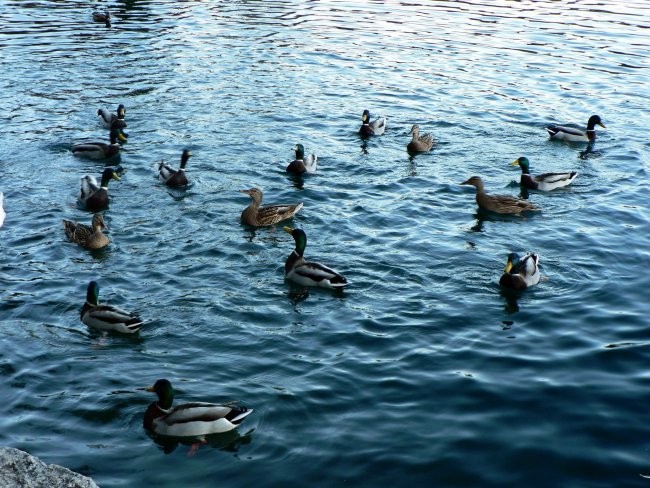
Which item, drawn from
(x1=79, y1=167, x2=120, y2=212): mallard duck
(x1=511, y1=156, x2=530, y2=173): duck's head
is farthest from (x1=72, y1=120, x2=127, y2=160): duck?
(x1=511, y1=156, x2=530, y2=173): duck's head

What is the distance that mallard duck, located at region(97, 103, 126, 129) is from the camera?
22.7 m

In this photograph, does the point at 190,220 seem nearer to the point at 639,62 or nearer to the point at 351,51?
the point at 351,51

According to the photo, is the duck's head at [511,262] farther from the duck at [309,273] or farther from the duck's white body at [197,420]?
the duck's white body at [197,420]

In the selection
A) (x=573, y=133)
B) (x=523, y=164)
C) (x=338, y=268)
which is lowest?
(x=338, y=268)

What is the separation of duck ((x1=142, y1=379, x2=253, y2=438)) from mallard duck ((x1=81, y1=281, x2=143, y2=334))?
2.33 meters

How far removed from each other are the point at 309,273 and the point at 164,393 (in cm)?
447

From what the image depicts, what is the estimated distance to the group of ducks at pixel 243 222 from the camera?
35.8 ft

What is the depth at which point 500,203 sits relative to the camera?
1848 cm

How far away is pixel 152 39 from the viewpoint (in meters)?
32.7

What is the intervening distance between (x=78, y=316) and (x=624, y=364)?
8.41 meters

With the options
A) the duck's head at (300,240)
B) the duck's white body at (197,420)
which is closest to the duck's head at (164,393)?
the duck's white body at (197,420)

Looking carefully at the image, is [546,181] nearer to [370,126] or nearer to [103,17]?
[370,126]

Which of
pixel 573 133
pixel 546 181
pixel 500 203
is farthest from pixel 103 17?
pixel 500 203

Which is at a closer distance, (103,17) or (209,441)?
(209,441)
